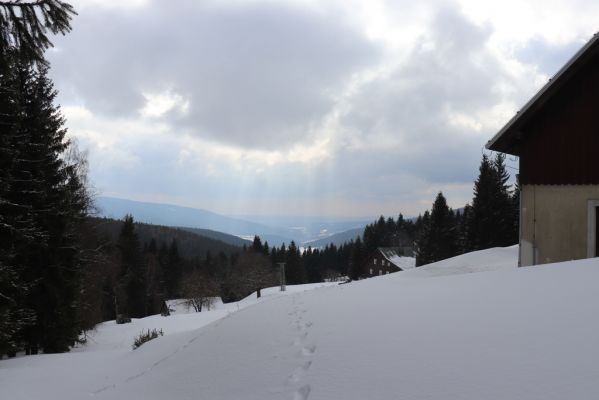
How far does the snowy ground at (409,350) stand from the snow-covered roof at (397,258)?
64.8 meters

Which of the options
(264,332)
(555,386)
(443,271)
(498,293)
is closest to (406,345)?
(555,386)

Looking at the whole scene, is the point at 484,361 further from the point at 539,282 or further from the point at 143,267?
the point at 143,267

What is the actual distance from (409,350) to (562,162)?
31.8 feet

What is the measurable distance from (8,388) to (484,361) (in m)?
9.30

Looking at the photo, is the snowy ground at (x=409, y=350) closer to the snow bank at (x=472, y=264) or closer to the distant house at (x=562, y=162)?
the distant house at (x=562, y=162)

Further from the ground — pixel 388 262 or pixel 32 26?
pixel 32 26

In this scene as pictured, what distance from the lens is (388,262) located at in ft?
232

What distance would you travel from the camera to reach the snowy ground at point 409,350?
3.23 metres

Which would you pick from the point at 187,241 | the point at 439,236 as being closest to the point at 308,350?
the point at 439,236

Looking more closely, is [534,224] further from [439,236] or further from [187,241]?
[187,241]

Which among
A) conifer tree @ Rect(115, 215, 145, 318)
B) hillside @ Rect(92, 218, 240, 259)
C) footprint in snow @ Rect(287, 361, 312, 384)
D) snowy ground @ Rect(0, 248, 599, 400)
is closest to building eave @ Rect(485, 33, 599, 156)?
snowy ground @ Rect(0, 248, 599, 400)

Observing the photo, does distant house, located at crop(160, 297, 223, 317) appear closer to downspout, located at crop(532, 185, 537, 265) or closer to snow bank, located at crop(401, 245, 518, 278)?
snow bank, located at crop(401, 245, 518, 278)

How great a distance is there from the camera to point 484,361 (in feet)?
11.5

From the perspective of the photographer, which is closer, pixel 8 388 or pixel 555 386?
pixel 555 386
